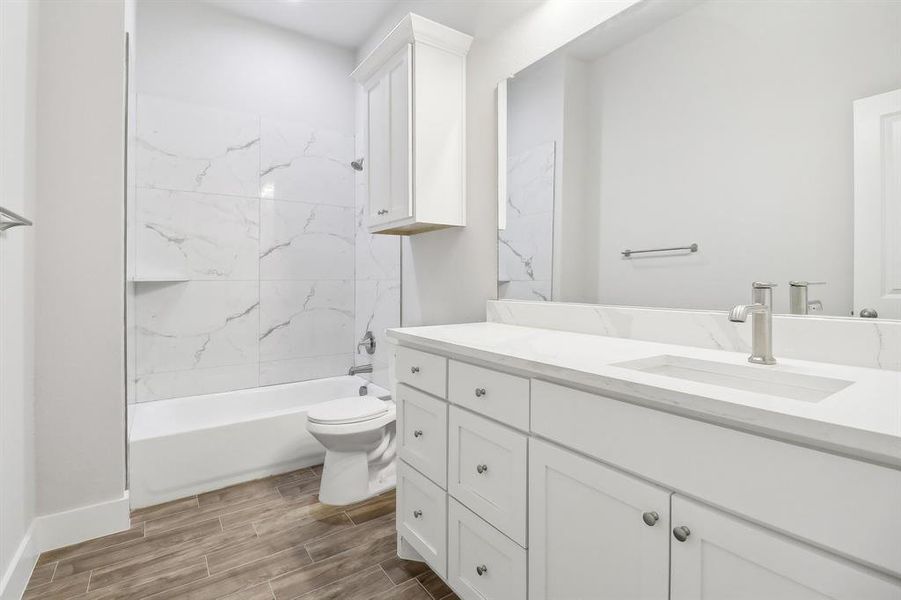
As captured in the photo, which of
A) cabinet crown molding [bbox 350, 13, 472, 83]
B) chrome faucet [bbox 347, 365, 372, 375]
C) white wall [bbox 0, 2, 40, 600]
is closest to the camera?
A: white wall [bbox 0, 2, 40, 600]

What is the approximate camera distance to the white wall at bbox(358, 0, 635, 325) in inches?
69.6

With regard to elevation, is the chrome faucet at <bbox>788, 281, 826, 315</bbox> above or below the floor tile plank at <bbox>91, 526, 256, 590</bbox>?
above

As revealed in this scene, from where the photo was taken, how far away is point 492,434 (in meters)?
1.26

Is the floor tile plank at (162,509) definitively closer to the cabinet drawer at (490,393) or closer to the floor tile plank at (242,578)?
the floor tile plank at (242,578)

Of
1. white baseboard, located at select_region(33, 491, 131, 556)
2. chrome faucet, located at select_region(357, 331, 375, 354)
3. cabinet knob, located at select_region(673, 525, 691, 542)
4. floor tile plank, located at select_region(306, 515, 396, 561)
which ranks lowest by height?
floor tile plank, located at select_region(306, 515, 396, 561)

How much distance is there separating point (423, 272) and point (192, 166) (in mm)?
1662

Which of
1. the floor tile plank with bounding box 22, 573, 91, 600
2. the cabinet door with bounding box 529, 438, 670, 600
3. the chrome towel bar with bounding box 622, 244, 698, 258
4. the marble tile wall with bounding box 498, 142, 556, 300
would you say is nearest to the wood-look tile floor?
the floor tile plank with bounding box 22, 573, 91, 600

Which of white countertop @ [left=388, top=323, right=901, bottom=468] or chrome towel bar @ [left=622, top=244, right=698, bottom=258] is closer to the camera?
white countertop @ [left=388, top=323, right=901, bottom=468]

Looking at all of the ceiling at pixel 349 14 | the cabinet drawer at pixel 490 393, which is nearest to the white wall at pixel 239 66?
the ceiling at pixel 349 14

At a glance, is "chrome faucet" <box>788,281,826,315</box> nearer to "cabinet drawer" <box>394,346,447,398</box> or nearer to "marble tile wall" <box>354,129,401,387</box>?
"cabinet drawer" <box>394,346,447,398</box>

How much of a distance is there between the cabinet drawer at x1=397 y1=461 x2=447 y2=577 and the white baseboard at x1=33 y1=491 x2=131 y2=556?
128cm

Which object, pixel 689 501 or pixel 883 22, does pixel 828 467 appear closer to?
pixel 689 501

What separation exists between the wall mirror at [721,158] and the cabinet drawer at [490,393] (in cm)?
58

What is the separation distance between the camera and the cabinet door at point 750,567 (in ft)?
2.05
